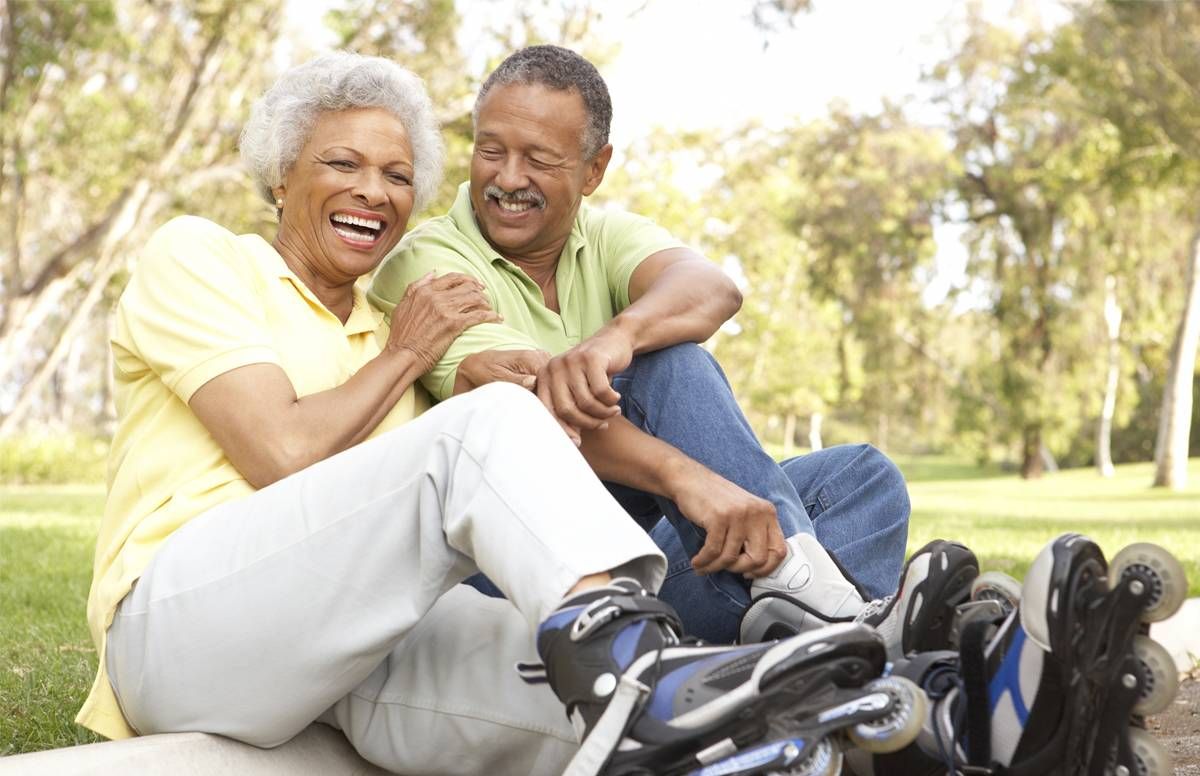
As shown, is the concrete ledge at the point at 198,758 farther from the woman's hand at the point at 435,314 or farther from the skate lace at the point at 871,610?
the skate lace at the point at 871,610

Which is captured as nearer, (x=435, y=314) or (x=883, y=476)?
(x=435, y=314)

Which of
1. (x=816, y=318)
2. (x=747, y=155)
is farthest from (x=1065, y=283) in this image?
(x=816, y=318)

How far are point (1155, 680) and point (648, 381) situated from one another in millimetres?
1351

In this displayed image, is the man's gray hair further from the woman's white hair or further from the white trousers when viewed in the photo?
the white trousers

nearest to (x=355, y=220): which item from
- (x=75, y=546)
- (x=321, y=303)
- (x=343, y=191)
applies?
(x=343, y=191)

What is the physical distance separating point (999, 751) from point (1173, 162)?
17.3m

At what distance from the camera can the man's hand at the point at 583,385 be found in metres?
2.64

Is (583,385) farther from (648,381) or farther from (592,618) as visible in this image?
(592,618)

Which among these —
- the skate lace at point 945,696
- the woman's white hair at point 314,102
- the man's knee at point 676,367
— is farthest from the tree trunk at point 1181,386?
the skate lace at point 945,696

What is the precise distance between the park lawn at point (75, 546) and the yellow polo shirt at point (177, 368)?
0.68 m

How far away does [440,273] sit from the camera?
299 cm

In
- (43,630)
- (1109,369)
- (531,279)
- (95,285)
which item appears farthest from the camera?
(1109,369)

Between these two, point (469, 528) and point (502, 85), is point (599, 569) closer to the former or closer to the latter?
point (469, 528)

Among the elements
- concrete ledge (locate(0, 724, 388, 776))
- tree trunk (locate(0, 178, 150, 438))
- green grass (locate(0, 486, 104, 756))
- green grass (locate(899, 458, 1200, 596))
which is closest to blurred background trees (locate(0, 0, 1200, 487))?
tree trunk (locate(0, 178, 150, 438))
